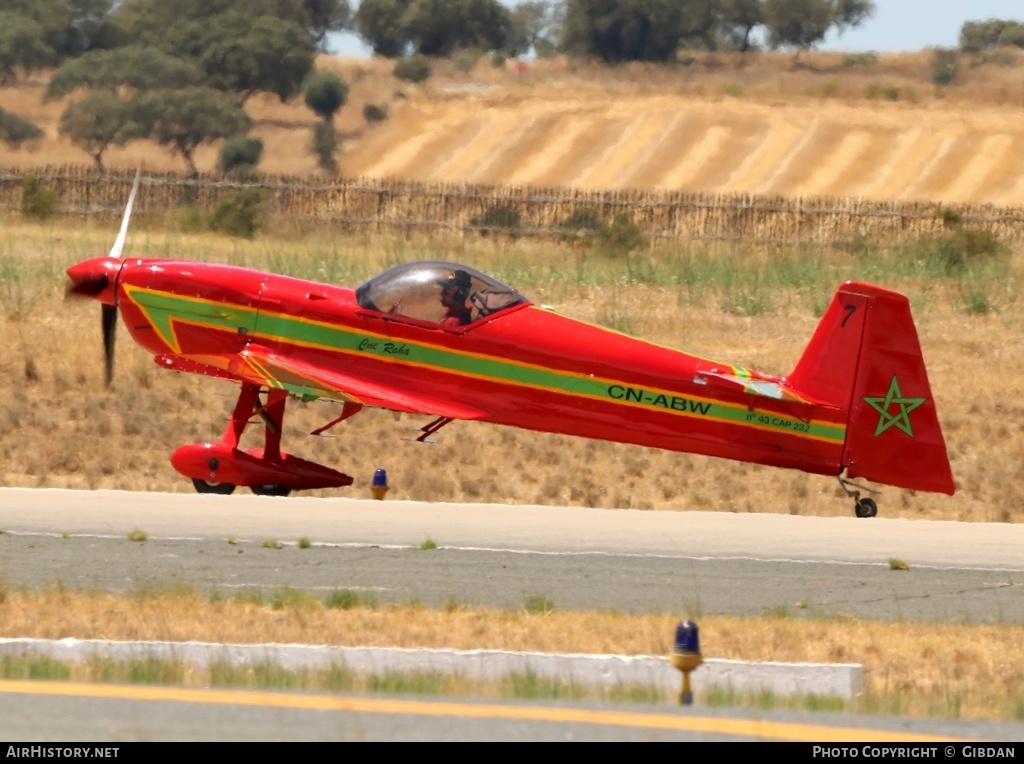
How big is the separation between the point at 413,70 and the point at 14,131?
19106 millimetres

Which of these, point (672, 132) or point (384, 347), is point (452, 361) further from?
point (672, 132)

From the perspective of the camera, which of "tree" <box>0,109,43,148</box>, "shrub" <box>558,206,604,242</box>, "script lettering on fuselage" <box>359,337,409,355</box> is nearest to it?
"script lettering on fuselage" <box>359,337,409,355</box>

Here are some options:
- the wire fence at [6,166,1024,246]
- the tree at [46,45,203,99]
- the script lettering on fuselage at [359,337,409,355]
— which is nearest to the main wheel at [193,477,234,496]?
the script lettering on fuselage at [359,337,409,355]

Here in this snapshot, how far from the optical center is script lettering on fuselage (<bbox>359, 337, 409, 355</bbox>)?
14.8 metres

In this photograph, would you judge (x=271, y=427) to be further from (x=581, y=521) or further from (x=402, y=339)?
(x=581, y=521)

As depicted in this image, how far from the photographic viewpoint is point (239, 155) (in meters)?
68.7

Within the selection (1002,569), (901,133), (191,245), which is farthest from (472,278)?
(901,133)

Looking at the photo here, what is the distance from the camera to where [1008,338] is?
80.9 ft

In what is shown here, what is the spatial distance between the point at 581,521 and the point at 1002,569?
3.11m

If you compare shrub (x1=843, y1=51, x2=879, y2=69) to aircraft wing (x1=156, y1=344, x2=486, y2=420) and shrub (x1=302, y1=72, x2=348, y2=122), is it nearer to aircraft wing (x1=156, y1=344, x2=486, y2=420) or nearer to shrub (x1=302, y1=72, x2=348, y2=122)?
shrub (x1=302, y1=72, x2=348, y2=122)

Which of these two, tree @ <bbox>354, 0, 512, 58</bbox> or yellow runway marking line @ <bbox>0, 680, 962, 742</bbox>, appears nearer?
yellow runway marking line @ <bbox>0, 680, 962, 742</bbox>

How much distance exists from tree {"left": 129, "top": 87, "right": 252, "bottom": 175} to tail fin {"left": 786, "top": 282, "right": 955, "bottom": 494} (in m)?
58.2

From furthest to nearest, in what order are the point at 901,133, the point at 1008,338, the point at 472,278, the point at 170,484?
the point at 901,133
the point at 1008,338
the point at 170,484
the point at 472,278

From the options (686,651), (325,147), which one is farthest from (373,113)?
(686,651)
